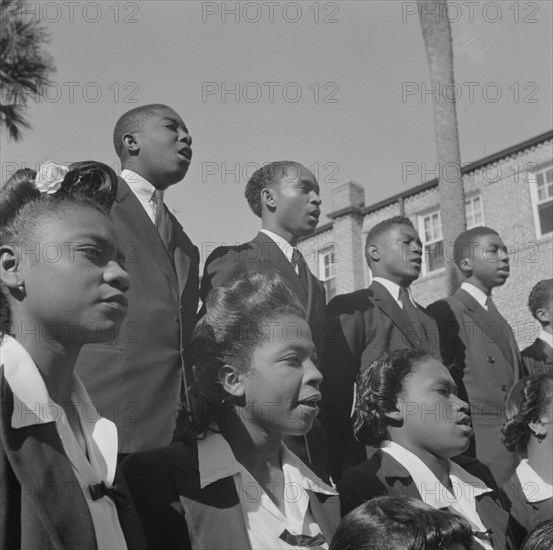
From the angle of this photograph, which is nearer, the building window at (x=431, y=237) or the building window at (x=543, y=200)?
the building window at (x=543, y=200)

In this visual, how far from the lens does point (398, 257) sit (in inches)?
208

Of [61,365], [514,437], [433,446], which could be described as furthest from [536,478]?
[61,365]

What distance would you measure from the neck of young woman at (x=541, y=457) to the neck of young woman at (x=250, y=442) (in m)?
1.81

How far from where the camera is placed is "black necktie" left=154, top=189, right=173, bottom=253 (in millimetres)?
3826

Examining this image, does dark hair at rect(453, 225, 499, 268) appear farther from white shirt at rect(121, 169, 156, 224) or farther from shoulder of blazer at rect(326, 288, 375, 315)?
white shirt at rect(121, 169, 156, 224)

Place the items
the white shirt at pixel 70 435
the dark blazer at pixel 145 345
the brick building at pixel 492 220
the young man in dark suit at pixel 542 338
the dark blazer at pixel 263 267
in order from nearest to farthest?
1. the white shirt at pixel 70 435
2. the dark blazer at pixel 145 345
3. the dark blazer at pixel 263 267
4. the young man in dark suit at pixel 542 338
5. the brick building at pixel 492 220

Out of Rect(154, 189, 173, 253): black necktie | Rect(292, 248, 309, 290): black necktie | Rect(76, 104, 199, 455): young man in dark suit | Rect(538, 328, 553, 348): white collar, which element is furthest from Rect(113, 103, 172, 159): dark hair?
Rect(538, 328, 553, 348): white collar

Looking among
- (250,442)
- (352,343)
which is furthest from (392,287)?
(250,442)

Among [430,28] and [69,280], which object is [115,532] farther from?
[430,28]

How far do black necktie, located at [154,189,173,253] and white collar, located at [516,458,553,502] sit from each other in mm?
2027

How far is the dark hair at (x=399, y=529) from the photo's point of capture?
7.64 ft

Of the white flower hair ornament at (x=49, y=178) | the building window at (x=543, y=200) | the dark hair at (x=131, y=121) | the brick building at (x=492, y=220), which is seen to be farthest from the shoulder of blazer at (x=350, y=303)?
the building window at (x=543, y=200)

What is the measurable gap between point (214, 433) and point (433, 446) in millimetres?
1205

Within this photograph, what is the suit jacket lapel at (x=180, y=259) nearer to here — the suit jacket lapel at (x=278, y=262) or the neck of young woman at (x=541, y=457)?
the suit jacket lapel at (x=278, y=262)
